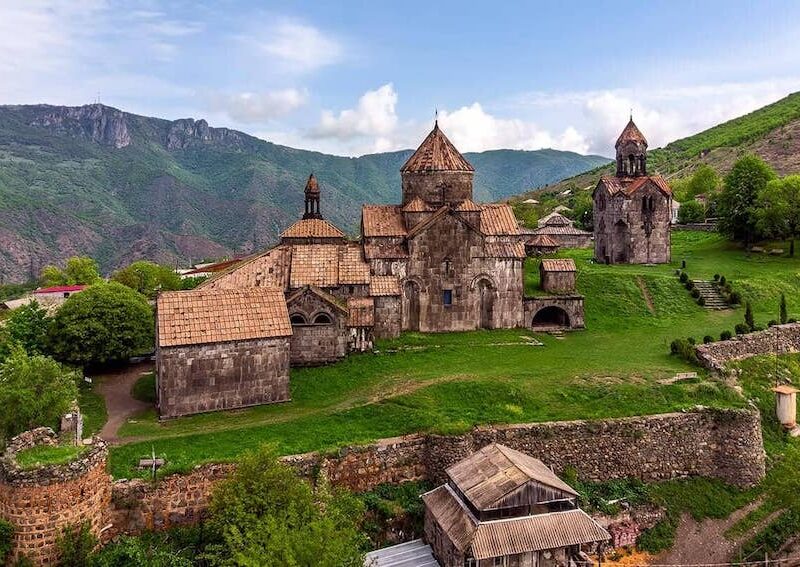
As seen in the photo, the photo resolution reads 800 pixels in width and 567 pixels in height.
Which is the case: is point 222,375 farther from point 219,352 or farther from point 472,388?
point 472,388

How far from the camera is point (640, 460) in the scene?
18.0 metres

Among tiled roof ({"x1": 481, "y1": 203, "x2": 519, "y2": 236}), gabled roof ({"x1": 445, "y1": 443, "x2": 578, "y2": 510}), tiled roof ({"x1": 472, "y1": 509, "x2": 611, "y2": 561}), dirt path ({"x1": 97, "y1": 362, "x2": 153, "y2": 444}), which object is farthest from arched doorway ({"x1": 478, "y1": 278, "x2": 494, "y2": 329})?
dirt path ({"x1": 97, "y1": 362, "x2": 153, "y2": 444})

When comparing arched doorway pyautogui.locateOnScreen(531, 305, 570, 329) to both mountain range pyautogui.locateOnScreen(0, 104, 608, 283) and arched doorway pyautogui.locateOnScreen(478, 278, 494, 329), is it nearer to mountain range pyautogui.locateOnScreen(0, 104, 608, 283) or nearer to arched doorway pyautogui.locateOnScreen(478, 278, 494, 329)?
arched doorway pyautogui.locateOnScreen(478, 278, 494, 329)

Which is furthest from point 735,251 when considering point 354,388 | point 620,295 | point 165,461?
point 165,461

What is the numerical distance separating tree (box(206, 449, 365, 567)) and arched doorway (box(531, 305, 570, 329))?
15.5m

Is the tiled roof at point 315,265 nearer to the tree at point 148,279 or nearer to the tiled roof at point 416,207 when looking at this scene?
the tiled roof at point 416,207

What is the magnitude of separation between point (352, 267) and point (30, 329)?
1293cm

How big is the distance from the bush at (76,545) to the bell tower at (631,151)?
3381cm

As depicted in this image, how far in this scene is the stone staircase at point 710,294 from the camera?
2939 centimetres

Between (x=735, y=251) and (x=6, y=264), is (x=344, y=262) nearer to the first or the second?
(x=735, y=251)

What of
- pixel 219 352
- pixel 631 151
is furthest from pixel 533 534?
pixel 631 151

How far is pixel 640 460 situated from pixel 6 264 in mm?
86174

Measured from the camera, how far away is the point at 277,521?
43.2 ft

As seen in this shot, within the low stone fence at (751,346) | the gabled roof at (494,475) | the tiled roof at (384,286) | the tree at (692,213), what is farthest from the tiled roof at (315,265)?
the tree at (692,213)
